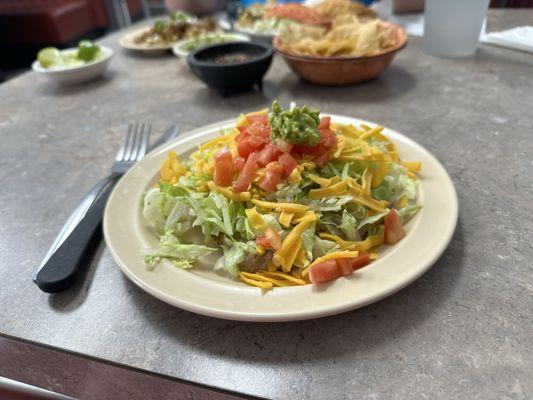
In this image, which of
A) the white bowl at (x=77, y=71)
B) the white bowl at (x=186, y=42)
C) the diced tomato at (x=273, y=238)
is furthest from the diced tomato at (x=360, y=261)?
the white bowl at (x=77, y=71)

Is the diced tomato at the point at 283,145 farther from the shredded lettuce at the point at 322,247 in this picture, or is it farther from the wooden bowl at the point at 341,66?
the wooden bowl at the point at 341,66

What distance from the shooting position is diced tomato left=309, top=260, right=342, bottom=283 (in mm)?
692

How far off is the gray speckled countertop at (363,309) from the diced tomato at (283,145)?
0.35m

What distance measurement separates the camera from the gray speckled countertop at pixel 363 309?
624 mm

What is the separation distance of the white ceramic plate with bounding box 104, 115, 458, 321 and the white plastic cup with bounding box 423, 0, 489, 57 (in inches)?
47.0

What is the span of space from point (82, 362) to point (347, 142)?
0.69 metres

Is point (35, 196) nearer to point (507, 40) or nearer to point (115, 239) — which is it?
point (115, 239)

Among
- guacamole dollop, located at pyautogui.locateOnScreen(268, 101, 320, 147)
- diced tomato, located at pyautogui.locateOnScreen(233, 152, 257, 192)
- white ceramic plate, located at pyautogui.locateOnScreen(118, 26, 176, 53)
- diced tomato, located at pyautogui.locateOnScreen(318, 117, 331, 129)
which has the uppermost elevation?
guacamole dollop, located at pyautogui.locateOnScreen(268, 101, 320, 147)

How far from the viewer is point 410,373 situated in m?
0.62

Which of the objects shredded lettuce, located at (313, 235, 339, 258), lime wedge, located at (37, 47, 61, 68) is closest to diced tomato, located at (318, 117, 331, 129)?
shredded lettuce, located at (313, 235, 339, 258)

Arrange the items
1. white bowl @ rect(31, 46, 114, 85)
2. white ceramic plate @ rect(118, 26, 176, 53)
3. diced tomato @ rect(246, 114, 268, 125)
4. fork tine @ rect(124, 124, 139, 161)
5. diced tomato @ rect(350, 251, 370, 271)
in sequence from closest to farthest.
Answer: diced tomato @ rect(350, 251, 370, 271) < diced tomato @ rect(246, 114, 268, 125) < fork tine @ rect(124, 124, 139, 161) < white bowl @ rect(31, 46, 114, 85) < white ceramic plate @ rect(118, 26, 176, 53)

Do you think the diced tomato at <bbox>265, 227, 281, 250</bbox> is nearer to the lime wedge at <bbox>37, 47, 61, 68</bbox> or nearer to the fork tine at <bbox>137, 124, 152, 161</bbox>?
the fork tine at <bbox>137, 124, 152, 161</bbox>

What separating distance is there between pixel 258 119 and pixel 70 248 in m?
0.50

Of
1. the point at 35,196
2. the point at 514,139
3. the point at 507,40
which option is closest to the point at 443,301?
the point at 514,139
